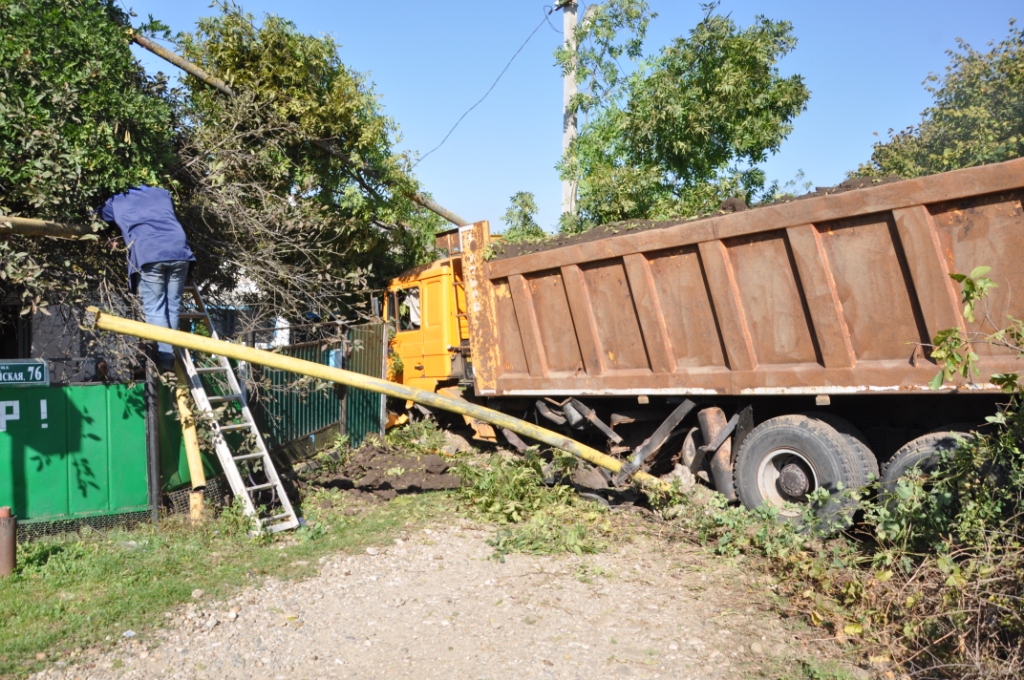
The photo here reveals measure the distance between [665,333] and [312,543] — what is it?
10.9 feet

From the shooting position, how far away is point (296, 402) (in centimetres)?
859

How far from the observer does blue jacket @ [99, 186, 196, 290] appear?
20.8 ft

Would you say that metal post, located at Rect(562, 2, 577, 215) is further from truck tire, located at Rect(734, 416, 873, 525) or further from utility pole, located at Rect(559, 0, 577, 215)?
truck tire, located at Rect(734, 416, 873, 525)

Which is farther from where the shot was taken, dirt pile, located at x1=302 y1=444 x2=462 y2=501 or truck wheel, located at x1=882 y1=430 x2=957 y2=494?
dirt pile, located at x1=302 y1=444 x2=462 y2=501

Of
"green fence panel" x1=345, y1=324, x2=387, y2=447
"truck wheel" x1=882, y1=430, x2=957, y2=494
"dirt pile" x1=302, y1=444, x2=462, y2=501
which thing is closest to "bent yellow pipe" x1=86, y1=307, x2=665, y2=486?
"dirt pile" x1=302, y1=444, x2=462, y2=501

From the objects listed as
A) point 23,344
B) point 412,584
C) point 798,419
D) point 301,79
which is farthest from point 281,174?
point 23,344

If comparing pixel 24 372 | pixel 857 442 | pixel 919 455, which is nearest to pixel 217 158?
pixel 24 372

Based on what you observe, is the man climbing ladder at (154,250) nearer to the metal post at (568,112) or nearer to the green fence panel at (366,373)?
the green fence panel at (366,373)

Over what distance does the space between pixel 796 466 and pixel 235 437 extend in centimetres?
484

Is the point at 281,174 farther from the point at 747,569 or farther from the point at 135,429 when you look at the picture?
the point at 747,569

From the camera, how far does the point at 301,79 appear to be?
891 centimetres

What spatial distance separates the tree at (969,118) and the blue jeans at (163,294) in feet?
27.3

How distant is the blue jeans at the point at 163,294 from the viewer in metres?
6.46

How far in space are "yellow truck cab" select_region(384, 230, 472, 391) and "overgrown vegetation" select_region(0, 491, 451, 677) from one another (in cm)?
299
